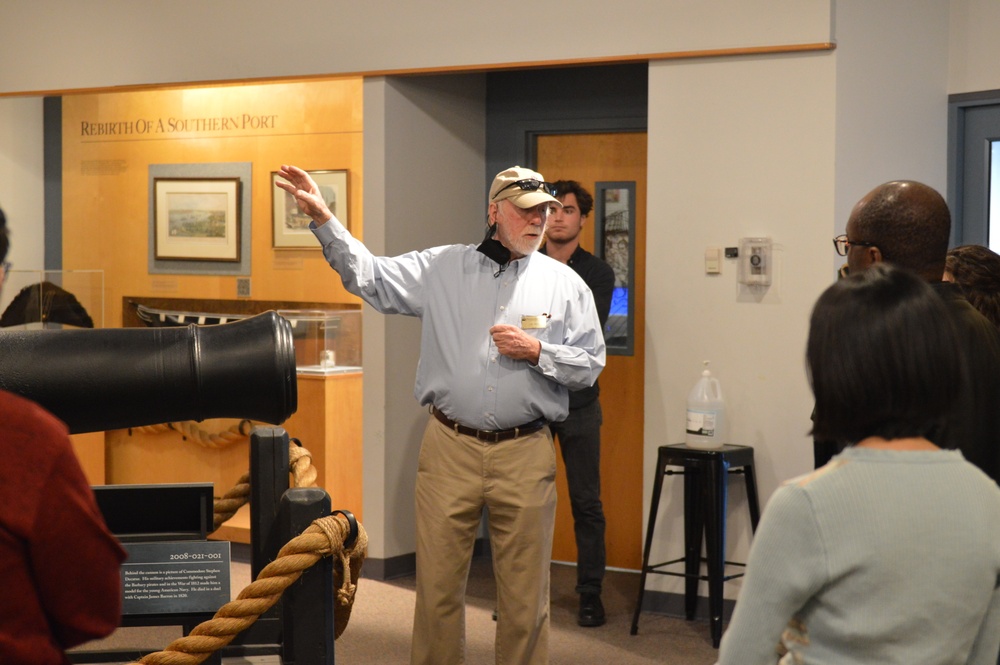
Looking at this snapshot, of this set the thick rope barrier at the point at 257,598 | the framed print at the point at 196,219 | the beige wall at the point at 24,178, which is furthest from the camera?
the beige wall at the point at 24,178

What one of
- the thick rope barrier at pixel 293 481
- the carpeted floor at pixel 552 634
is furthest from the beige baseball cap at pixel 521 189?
the carpeted floor at pixel 552 634

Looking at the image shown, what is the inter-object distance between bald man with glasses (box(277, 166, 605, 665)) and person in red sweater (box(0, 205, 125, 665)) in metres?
2.07

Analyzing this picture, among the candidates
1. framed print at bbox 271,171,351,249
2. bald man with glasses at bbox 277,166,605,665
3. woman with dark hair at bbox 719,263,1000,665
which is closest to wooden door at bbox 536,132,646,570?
framed print at bbox 271,171,351,249

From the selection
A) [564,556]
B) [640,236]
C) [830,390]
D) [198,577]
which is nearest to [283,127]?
[640,236]

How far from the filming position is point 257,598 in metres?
2.31

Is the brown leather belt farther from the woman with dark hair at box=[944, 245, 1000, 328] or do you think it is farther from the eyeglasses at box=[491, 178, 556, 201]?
the woman with dark hair at box=[944, 245, 1000, 328]

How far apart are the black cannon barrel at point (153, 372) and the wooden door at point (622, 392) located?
3413 mm

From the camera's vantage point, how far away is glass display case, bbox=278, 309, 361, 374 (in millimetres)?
5988

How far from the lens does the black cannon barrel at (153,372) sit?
235 centimetres

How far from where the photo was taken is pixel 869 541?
1397 mm

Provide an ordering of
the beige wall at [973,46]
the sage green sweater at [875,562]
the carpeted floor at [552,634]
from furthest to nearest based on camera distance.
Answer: the beige wall at [973,46] < the carpeted floor at [552,634] < the sage green sweater at [875,562]

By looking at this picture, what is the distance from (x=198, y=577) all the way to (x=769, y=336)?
283cm

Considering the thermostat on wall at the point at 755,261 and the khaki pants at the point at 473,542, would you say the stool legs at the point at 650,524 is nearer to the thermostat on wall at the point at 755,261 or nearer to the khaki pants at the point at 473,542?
the thermostat on wall at the point at 755,261

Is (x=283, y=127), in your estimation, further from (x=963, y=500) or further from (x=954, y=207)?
(x=963, y=500)
